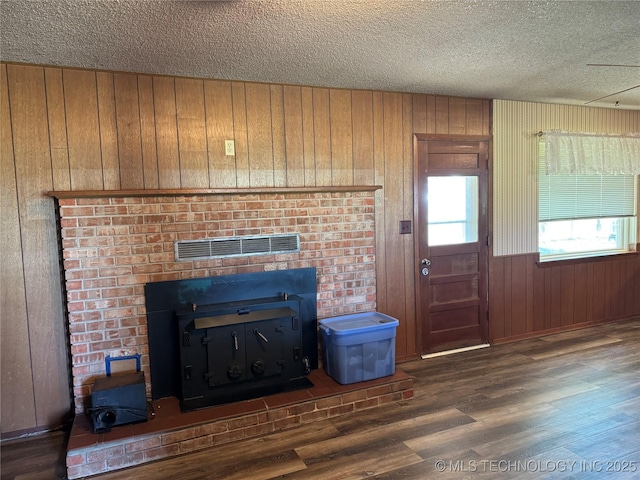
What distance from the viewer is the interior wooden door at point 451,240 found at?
3.85 m

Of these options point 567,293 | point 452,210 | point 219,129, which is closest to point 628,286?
point 567,293

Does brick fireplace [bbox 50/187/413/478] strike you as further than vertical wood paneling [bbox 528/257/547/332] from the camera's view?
No

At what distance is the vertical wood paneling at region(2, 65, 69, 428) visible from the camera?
2682mm

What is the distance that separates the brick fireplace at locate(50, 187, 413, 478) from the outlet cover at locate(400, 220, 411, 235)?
690 mm

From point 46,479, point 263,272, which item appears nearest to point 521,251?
point 263,272

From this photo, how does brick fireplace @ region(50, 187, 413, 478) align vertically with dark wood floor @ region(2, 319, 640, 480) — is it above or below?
above

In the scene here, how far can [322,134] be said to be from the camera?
3434mm

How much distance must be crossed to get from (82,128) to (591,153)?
4481 mm

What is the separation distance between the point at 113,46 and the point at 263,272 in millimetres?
1658

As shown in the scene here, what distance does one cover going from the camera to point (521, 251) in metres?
4.31

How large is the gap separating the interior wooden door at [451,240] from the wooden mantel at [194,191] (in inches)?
24.5

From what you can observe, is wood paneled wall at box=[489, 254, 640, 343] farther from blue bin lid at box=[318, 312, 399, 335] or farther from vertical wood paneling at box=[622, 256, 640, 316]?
blue bin lid at box=[318, 312, 399, 335]

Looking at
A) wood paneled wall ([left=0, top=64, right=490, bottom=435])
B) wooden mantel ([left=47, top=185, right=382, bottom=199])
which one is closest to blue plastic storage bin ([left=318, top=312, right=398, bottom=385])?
wood paneled wall ([left=0, top=64, right=490, bottom=435])

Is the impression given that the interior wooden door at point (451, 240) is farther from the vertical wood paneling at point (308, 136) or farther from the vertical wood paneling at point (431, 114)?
the vertical wood paneling at point (308, 136)
